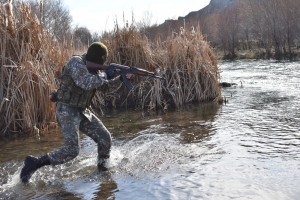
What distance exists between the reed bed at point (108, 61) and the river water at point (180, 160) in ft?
2.01

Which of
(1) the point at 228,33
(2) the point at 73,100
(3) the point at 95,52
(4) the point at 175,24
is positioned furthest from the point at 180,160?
(1) the point at 228,33

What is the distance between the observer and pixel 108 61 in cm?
864

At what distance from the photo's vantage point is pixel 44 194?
3609mm

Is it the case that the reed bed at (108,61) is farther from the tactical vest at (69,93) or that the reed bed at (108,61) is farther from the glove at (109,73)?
the glove at (109,73)

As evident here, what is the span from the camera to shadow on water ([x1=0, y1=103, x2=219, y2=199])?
3.73 meters

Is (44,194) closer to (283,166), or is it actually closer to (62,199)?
(62,199)

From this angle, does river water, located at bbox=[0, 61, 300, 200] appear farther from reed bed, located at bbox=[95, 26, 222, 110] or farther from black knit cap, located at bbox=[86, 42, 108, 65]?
black knit cap, located at bbox=[86, 42, 108, 65]

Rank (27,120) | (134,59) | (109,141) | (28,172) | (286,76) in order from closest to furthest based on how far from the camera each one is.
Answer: (28,172) → (109,141) → (27,120) → (134,59) → (286,76)

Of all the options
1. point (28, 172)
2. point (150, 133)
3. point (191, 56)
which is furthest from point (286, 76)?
point (28, 172)

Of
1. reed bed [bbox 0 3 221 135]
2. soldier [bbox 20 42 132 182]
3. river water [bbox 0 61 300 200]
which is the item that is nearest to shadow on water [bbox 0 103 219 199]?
river water [bbox 0 61 300 200]

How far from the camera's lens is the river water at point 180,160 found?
11.5 ft

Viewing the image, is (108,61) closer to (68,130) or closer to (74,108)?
(74,108)

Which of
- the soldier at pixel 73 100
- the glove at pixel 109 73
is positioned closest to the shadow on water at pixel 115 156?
the soldier at pixel 73 100

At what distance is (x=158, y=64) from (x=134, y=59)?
0.69 m
